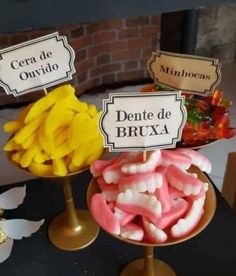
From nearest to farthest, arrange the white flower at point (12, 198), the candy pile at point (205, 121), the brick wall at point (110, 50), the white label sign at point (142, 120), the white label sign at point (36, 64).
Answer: the white label sign at point (142, 120) < the white label sign at point (36, 64) < the candy pile at point (205, 121) < the white flower at point (12, 198) < the brick wall at point (110, 50)

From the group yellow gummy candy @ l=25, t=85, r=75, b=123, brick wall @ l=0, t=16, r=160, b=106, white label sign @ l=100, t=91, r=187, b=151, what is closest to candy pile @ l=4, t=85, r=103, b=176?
yellow gummy candy @ l=25, t=85, r=75, b=123

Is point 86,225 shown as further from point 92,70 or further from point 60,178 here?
point 92,70

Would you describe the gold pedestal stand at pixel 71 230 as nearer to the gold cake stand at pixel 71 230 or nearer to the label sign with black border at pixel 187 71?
the gold cake stand at pixel 71 230

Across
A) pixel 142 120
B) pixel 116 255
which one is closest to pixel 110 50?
A: pixel 116 255

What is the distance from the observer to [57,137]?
0.70 metres

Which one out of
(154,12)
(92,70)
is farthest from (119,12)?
(92,70)

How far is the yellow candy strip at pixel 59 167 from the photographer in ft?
2.24

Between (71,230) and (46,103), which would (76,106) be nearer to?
(46,103)

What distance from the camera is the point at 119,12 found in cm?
51

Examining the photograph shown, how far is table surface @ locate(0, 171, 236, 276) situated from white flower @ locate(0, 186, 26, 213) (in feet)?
0.25

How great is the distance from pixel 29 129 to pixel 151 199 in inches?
10.0

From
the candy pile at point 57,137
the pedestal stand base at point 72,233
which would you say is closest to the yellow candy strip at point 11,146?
the candy pile at point 57,137

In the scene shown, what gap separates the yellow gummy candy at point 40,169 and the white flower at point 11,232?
6.9 inches

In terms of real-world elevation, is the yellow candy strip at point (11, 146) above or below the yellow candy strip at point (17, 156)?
above
